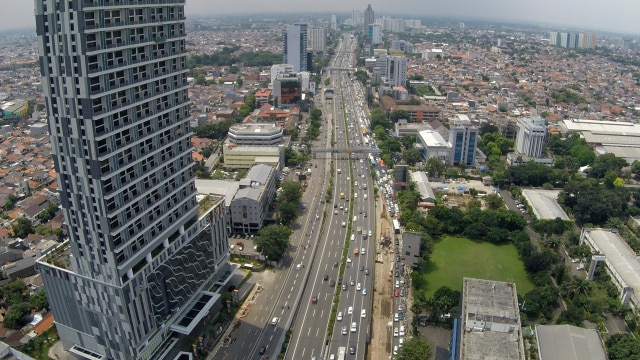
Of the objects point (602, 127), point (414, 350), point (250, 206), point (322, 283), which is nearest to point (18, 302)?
point (250, 206)

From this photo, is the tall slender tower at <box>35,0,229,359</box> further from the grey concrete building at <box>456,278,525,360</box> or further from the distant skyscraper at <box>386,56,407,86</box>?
the distant skyscraper at <box>386,56,407,86</box>

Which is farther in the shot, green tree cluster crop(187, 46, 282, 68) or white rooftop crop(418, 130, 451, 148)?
green tree cluster crop(187, 46, 282, 68)

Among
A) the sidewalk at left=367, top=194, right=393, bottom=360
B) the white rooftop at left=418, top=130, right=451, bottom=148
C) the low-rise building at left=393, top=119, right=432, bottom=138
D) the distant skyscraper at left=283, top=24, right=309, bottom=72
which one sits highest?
the distant skyscraper at left=283, top=24, right=309, bottom=72

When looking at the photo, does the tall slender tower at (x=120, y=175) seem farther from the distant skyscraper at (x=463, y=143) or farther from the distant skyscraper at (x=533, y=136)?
the distant skyscraper at (x=533, y=136)

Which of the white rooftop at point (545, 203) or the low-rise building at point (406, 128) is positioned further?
the low-rise building at point (406, 128)

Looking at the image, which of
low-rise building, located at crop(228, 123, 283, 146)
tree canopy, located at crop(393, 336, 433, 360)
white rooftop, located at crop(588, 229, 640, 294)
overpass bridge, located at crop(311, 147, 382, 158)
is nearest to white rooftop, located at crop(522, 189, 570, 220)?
white rooftop, located at crop(588, 229, 640, 294)

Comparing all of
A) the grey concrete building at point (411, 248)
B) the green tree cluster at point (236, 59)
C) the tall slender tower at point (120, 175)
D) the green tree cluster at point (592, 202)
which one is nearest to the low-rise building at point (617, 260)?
the green tree cluster at point (592, 202)

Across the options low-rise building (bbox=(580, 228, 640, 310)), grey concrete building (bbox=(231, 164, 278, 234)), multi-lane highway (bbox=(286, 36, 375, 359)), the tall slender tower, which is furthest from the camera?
grey concrete building (bbox=(231, 164, 278, 234))
